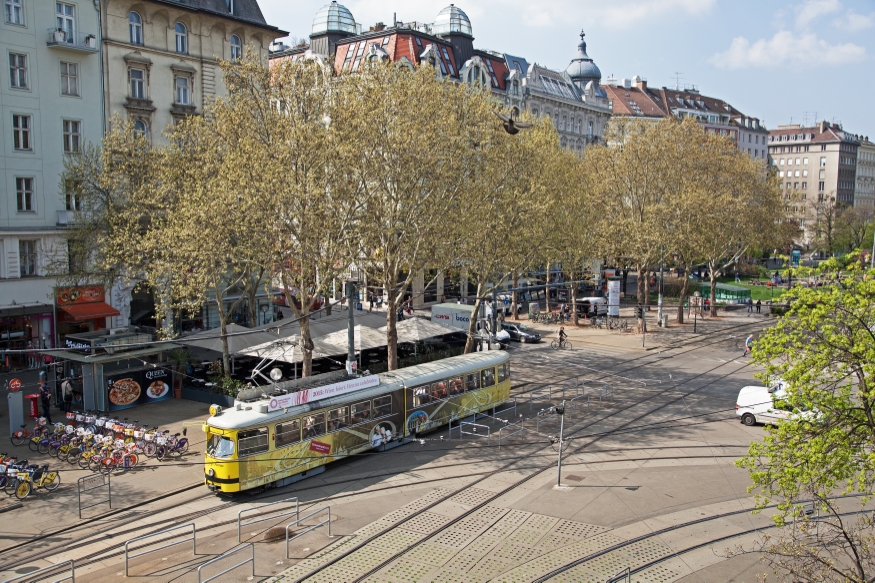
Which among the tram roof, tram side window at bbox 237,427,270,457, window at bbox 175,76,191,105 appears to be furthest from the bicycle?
tram side window at bbox 237,427,270,457

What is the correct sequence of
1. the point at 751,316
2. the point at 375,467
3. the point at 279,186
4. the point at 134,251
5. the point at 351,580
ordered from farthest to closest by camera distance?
the point at 751,316 < the point at 134,251 < the point at 279,186 < the point at 375,467 < the point at 351,580

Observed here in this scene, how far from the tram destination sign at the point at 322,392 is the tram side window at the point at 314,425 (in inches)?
20.8

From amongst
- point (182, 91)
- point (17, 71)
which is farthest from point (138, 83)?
point (17, 71)

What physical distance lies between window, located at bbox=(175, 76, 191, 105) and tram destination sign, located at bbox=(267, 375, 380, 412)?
27.5 m

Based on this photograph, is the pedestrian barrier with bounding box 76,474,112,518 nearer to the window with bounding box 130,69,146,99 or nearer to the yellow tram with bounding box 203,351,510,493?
the yellow tram with bounding box 203,351,510,493

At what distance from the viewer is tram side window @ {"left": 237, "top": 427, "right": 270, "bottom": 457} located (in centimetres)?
2047

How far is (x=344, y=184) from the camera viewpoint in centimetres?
2772

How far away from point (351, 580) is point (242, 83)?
22192 millimetres

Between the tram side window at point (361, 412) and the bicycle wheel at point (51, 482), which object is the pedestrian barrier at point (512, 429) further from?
the bicycle wheel at point (51, 482)

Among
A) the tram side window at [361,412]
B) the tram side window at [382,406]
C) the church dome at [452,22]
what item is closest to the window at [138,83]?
the tram side window at [382,406]

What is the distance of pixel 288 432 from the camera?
21.6m

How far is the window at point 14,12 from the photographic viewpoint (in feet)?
117

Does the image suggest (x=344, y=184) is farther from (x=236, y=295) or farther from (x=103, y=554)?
(x=236, y=295)

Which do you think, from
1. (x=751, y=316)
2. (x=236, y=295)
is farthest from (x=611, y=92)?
(x=236, y=295)
